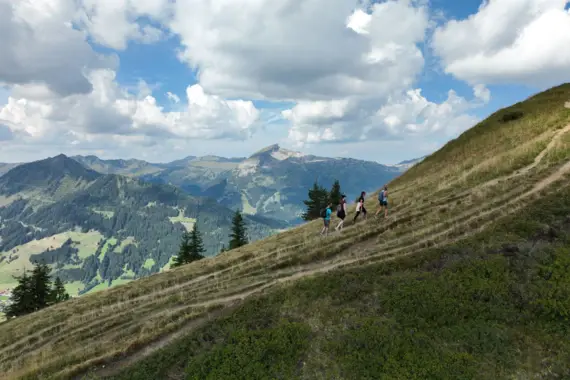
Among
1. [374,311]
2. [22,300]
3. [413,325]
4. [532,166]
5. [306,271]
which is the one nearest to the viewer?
[413,325]

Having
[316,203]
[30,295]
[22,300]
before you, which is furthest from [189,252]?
[316,203]

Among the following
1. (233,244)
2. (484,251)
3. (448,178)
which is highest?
(448,178)

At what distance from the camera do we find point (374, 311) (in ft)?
48.5

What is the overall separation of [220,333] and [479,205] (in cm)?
2206

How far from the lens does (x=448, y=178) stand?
1598 inches

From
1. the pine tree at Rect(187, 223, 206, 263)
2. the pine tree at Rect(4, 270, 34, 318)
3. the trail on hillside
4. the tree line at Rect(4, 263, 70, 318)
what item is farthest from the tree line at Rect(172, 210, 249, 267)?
the trail on hillside

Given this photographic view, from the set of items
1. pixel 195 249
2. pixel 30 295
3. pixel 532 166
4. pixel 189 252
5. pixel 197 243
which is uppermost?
pixel 532 166

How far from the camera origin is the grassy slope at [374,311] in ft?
40.2

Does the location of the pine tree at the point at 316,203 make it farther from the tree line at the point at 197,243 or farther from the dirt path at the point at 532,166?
the dirt path at the point at 532,166

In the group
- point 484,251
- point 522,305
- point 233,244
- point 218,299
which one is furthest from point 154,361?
point 233,244

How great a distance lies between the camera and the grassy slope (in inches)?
482

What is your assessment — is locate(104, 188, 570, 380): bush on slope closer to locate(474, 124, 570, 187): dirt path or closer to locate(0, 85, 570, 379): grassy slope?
locate(0, 85, 570, 379): grassy slope

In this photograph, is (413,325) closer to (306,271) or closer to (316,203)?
(306,271)

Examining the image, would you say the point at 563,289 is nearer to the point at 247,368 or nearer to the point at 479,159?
the point at 247,368
